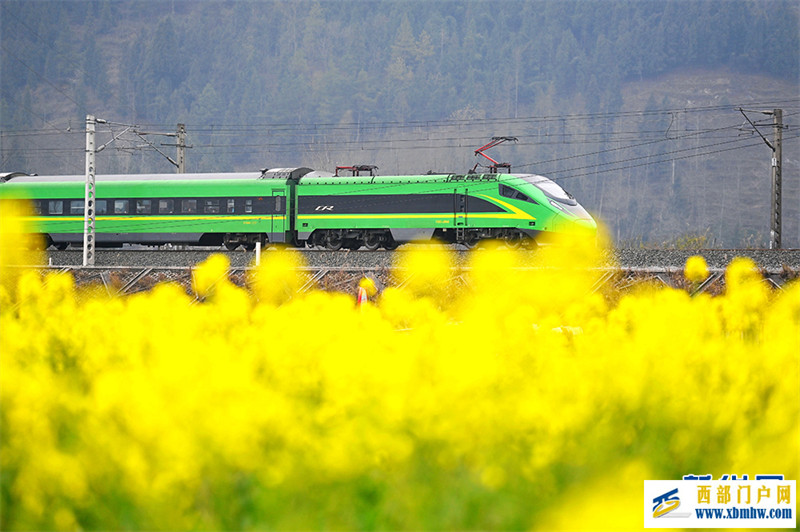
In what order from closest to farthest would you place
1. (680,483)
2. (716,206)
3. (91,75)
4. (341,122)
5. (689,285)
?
1. (680,483)
2. (689,285)
3. (716,206)
4. (341,122)
5. (91,75)

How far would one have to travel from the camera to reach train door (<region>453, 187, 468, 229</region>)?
25.9 meters

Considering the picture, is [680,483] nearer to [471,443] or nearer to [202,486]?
[471,443]

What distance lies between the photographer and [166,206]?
28.2 m

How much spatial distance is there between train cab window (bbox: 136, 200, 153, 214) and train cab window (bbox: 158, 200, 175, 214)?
1.14 ft

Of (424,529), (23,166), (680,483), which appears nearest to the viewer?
(424,529)

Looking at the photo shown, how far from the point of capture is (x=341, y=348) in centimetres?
567

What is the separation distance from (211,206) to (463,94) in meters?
133

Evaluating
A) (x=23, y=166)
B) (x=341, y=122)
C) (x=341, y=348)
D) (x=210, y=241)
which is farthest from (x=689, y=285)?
(x=341, y=122)

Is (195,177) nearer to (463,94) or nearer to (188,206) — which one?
(188,206)

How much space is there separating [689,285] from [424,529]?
32.6 feet

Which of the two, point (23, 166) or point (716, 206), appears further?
point (716, 206)

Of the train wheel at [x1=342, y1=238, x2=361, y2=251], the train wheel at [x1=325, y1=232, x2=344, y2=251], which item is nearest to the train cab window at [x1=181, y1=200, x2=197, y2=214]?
the train wheel at [x1=325, y1=232, x2=344, y2=251]
